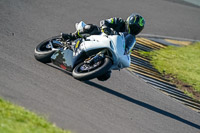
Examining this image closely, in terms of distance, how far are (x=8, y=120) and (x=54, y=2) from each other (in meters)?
9.08

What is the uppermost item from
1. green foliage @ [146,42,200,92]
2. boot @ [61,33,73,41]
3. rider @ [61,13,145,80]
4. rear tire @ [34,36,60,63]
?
rider @ [61,13,145,80]

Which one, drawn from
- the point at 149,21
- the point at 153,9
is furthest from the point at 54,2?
the point at 153,9

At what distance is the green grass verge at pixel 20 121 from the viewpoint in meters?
4.66

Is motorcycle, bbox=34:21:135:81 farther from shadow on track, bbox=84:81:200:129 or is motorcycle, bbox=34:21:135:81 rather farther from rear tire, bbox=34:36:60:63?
shadow on track, bbox=84:81:200:129

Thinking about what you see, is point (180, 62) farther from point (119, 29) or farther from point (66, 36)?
point (66, 36)

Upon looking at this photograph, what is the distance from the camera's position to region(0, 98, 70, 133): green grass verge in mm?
4662

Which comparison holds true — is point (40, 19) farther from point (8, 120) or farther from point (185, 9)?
point (185, 9)

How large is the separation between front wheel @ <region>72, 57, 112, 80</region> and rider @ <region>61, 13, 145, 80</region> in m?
0.50

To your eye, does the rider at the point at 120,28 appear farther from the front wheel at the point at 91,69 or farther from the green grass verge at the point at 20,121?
the green grass verge at the point at 20,121

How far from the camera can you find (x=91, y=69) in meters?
7.60

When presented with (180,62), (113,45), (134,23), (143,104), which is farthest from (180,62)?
(113,45)

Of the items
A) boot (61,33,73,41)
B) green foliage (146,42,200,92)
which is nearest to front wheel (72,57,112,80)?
boot (61,33,73,41)

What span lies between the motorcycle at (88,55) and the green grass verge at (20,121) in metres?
2.12

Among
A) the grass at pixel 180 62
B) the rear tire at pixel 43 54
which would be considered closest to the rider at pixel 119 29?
the rear tire at pixel 43 54
